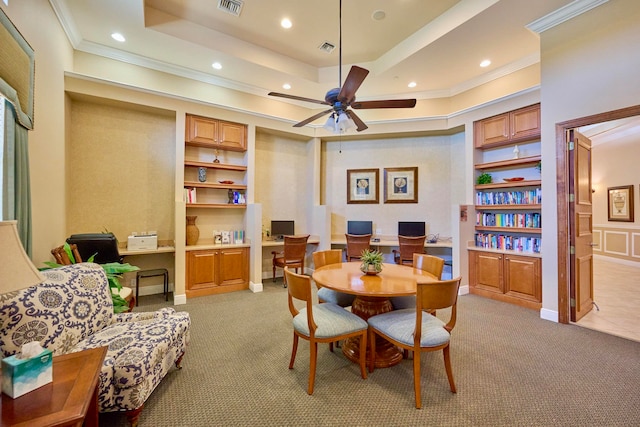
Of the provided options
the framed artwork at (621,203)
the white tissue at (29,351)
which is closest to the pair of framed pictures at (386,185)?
the white tissue at (29,351)

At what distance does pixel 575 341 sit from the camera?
109 inches

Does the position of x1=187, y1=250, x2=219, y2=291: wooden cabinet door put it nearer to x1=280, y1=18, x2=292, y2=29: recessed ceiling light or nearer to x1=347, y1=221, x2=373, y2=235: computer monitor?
x1=347, y1=221, x2=373, y2=235: computer monitor

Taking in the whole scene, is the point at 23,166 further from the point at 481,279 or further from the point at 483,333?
the point at 481,279

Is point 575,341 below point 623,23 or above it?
below

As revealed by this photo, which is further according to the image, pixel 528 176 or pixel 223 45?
pixel 528 176

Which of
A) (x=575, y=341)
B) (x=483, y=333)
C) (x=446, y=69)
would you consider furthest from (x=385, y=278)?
(x=446, y=69)

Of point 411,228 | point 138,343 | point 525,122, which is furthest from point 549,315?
point 138,343

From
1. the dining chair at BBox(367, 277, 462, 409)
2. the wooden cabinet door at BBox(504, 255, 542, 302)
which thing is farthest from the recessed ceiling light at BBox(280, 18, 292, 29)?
the wooden cabinet door at BBox(504, 255, 542, 302)

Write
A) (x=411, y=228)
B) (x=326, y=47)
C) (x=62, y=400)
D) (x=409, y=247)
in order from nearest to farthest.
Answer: (x=62, y=400)
(x=326, y=47)
(x=409, y=247)
(x=411, y=228)

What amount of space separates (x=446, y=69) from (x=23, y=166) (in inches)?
209

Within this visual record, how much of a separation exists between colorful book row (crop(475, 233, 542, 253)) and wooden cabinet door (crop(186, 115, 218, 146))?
4824mm

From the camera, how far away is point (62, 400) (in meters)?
1.13

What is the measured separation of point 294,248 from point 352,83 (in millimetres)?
2980

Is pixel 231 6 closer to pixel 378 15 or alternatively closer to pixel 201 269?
pixel 378 15
